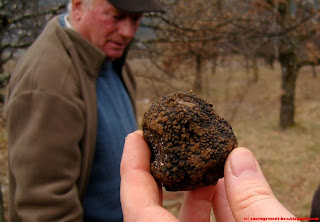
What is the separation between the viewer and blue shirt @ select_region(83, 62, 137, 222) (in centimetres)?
247

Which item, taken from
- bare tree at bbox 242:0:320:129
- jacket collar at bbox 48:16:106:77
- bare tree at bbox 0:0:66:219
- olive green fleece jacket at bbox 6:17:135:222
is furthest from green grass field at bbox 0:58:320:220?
olive green fleece jacket at bbox 6:17:135:222

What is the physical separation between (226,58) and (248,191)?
5836mm

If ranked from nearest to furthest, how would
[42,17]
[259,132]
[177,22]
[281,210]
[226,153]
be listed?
[281,210]
[226,153]
[42,17]
[177,22]
[259,132]

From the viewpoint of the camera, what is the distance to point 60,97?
6.98 feet

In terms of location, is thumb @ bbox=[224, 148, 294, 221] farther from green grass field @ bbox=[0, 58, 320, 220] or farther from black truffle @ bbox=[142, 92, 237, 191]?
green grass field @ bbox=[0, 58, 320, 220]

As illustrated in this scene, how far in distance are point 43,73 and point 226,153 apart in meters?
1.43

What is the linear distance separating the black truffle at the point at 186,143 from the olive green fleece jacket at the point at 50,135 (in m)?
0.84

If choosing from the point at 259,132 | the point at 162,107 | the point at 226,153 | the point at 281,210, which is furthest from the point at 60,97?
the point at 259,132

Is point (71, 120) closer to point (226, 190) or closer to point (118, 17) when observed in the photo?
point (118, 17)

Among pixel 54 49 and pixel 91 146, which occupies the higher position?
pixel 54 49

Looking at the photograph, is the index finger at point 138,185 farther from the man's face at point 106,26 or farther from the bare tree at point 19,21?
the bare tree at point 19,21

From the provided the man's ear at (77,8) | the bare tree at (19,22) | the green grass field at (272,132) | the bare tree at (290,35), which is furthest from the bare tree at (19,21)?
the bare tree at (290,35)

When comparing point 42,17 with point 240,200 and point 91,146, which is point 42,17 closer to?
point 91,146

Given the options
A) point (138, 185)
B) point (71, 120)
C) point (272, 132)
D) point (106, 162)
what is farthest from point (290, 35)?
point (138, 185)
